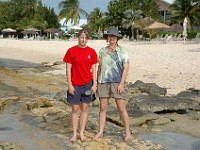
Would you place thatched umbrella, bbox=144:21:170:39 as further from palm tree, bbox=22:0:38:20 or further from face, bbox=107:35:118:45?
palm tree, bbox=22:0:38:20

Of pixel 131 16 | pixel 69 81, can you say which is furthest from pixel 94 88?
pixel 131 16

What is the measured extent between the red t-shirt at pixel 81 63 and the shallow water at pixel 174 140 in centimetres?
145

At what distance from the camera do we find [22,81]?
1214cm

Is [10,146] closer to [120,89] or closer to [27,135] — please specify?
→ [27,135]

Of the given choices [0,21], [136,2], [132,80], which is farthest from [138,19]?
[0,21]

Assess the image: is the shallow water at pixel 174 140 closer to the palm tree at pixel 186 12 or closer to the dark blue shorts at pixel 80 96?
the dark blue shorts at pixel 80 96

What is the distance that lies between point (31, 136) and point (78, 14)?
48535 mm

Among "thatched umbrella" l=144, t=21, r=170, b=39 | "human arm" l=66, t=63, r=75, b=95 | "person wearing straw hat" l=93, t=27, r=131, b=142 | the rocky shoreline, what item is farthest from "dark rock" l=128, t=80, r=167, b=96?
"thatched umbrella" l=144, t=21, r=170, b=39

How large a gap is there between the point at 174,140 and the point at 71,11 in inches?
1913

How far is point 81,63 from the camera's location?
4500 millimetres

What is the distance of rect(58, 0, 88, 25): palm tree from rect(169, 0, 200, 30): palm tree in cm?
1463

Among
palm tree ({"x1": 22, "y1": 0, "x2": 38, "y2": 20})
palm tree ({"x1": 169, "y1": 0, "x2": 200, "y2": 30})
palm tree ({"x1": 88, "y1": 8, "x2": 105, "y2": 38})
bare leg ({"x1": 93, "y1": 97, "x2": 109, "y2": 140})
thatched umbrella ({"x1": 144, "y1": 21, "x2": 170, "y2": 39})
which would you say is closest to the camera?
bare leg ({"x1": 93, "y1": 97, "x2": 109, "y2": 140})

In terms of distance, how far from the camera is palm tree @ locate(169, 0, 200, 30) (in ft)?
138

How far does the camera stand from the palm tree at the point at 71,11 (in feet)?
171
